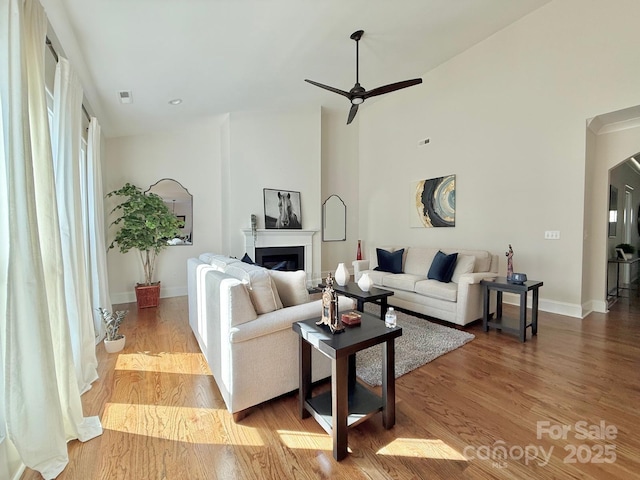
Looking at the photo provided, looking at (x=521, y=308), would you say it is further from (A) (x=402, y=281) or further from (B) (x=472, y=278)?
(A) (x=402, y=281)

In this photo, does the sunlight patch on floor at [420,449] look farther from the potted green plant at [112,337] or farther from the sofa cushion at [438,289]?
the potted green plant at [112,337]

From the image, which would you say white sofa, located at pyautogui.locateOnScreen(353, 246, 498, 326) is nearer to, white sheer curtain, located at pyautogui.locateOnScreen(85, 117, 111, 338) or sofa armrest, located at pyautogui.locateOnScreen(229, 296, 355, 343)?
sofa armrest, located at pyautogui.locateOnScreen(229, 296, 355, 343)

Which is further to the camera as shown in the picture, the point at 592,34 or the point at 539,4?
the point at 539,4

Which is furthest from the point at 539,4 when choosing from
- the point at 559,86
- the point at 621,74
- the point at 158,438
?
the point at 158,438

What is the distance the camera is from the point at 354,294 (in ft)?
11.0

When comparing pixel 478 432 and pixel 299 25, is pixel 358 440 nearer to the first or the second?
pixel 478 432

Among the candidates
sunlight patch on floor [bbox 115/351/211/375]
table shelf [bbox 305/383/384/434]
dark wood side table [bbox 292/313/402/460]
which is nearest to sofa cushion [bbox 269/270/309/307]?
dark wood side table [bbox 292/313/402/460]

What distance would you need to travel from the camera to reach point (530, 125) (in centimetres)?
418

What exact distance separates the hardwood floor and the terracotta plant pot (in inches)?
73.0

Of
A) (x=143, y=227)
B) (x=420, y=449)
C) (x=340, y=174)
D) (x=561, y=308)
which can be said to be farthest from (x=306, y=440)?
(x=340, y=174)

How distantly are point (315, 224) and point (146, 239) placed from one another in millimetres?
3008

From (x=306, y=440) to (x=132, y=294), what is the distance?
Answer: 4.48 m

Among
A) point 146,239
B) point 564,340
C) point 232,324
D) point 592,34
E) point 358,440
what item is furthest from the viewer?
point 146,239

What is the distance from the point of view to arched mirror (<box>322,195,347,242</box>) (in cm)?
653
